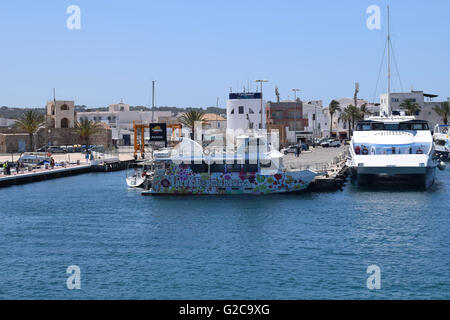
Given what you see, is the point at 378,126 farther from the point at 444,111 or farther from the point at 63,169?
the point at 444,111

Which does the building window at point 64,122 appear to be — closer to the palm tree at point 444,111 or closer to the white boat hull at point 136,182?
the white boat hull at point 136,182

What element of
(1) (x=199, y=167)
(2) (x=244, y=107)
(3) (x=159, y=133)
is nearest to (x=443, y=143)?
(2) (x=244, y=107)

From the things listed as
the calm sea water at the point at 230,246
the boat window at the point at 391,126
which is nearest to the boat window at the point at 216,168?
the calm sea water at the point at 230,246

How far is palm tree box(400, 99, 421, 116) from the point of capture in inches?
4559

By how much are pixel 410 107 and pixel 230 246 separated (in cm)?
9232

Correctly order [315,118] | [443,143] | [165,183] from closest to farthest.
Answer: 1. [165,183]
2. [443,143]
3. [315,118]

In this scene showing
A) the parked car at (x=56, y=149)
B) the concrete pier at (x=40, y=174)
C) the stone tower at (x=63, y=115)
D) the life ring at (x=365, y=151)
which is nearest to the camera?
the life ring at (x=365, y=151)

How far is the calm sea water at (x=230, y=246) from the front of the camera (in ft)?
77.8

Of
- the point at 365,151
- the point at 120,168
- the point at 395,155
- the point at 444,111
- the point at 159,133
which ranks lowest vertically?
the point at 120,168

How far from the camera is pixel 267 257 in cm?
2828

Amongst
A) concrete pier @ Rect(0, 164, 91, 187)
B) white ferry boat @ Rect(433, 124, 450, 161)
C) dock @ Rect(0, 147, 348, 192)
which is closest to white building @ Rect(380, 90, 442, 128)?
white ferry boat @ Rect(433, 124, 450, 161)

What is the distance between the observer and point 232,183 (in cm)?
4750

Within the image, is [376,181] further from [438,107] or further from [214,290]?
[438,107]

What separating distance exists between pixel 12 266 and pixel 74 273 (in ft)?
10.8
